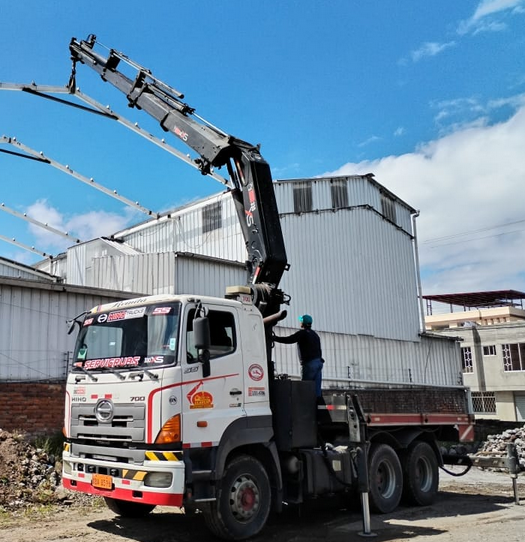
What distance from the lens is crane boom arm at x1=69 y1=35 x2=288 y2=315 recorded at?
964 centimetres

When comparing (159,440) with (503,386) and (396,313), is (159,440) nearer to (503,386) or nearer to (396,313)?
(396,313)

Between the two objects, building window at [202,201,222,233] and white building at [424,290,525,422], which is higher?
building window at [202,201,222,233]

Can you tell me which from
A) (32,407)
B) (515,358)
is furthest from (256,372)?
(515,358)

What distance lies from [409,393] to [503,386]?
17129 mm

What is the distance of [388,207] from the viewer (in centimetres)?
2662

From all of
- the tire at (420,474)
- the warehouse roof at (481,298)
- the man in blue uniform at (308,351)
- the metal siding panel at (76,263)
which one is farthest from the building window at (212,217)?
the warehouse roof at (481,298)

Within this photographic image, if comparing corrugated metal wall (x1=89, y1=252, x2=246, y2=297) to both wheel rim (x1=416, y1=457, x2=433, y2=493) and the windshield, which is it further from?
the windshield

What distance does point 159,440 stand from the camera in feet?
22.5

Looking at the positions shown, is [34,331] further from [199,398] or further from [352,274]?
[352,274]

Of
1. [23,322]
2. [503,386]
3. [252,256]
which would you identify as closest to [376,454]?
A: [252,256]

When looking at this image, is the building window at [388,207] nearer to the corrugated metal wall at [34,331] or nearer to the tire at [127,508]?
the corrugated metal wall at [34,331]

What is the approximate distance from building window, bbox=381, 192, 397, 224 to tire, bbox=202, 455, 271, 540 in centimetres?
1977

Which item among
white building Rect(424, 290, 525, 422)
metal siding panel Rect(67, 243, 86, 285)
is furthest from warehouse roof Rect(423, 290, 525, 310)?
metal siding panel Rect(67, 243, 86, 285)

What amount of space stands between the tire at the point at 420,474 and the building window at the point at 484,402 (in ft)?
97.9
